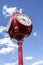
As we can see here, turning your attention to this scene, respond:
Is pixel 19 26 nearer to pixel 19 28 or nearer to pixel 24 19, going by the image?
pixel 19 28

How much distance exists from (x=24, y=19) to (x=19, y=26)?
2.40 m

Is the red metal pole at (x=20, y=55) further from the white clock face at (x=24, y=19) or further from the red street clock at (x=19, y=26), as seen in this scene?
the white clock face at (x=24, y=19)

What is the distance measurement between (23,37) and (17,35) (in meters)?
1.21

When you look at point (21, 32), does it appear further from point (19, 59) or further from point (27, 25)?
point (19, 59)

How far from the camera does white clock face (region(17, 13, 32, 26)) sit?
37425mm

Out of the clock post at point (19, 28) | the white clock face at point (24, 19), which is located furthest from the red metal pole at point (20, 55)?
the white clock face at point (24, 19)

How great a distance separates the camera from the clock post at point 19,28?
121 ft

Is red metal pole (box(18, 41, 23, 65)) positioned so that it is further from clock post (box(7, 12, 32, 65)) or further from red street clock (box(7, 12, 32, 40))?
red street clock (box(7, 12, 32, 40))

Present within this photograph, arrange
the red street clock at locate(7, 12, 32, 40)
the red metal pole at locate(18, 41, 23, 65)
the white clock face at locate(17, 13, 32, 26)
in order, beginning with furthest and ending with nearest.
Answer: the white clock face at locate(17, 13, 32, 26)
the red metal pole at locate(18, 41, 23, 65)
the red street clock at locate(7, 12, 32, 40)

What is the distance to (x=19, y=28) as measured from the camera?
122ft

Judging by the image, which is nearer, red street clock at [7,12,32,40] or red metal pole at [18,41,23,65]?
red street clock at [7,12,32,40]

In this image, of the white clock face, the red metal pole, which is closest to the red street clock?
the white clock face

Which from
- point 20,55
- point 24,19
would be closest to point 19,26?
point 24,19

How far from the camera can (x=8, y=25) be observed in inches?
1535
